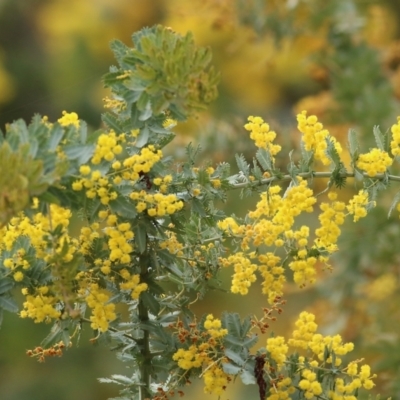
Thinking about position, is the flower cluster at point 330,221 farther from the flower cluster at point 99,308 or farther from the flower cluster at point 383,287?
the flower cluster at point 383,287

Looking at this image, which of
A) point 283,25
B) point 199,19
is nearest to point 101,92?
point 199,19

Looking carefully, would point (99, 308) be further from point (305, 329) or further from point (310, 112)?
point (310, 112)

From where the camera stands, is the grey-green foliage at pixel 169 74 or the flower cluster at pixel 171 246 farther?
the flower cluster at pixel 171 246

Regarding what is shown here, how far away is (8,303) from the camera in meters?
0.86

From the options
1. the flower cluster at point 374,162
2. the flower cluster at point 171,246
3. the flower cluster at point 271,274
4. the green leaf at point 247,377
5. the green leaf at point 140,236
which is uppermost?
the flower cluster at point 374,162

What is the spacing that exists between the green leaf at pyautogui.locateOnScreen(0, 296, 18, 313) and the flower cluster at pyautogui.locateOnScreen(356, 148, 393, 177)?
0.39m

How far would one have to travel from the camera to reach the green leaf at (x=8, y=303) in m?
0.86

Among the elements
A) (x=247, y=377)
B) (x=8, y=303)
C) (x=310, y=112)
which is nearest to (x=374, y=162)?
(x=247, y=377)

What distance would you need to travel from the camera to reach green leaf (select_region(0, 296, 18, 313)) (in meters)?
0.86

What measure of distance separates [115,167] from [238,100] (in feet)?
11.6

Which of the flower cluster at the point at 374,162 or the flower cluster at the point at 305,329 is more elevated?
the flower cluster at the point at 374,162

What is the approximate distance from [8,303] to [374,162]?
1.35 ft

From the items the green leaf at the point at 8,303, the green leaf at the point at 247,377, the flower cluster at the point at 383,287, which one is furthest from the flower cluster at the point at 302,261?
the flower cluster at the point at 383,287

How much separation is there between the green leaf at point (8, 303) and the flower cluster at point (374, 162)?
39cm
